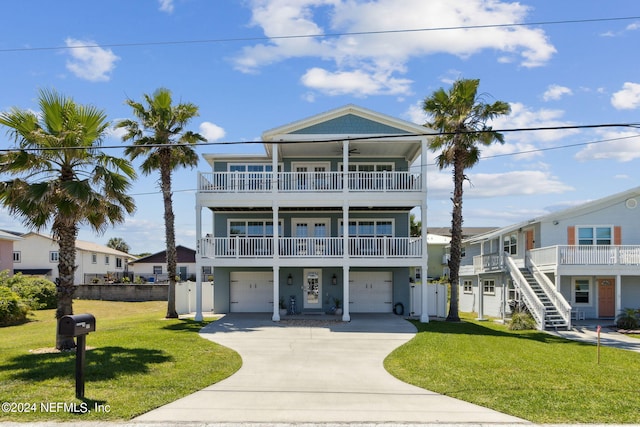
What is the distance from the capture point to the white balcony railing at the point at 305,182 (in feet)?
73.4

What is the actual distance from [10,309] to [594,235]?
90.9 feet

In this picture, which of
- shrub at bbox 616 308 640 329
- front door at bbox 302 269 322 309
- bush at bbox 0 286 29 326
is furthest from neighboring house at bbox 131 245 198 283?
shrub at bbox 616 308 640 329

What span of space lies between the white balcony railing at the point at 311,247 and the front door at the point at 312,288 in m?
2.81

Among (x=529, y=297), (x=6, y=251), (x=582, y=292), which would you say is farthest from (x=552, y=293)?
(x=6, y=251)

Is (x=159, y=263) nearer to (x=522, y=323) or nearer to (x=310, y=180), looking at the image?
(x=310, y=180)

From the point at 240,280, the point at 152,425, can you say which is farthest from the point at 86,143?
the point at 240,280

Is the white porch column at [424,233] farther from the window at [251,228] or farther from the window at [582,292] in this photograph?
the window at [582,292]

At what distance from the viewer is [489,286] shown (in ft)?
104

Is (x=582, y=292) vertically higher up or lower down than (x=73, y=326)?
lower down

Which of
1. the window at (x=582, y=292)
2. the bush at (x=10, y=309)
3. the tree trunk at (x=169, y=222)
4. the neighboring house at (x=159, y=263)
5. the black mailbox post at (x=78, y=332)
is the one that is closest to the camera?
the black mailbox post at (x=78, y=332)

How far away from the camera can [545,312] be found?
2217 cm

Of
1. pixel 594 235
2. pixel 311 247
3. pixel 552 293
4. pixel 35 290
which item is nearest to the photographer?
pixel 311 247

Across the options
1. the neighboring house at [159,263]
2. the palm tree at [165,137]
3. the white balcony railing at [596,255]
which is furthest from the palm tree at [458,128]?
the neighboring house at [159,263]

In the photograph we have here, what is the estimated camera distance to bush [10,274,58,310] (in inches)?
1125
